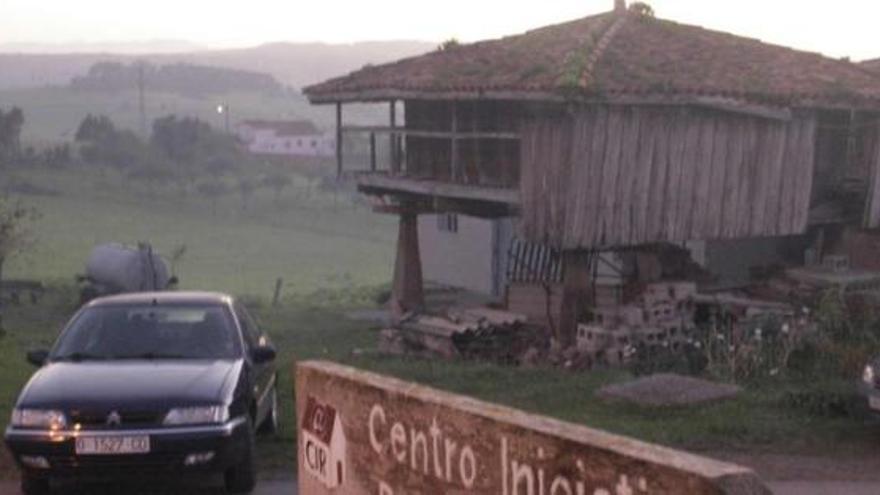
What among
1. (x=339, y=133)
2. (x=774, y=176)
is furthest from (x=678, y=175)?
(x=339, y=133)

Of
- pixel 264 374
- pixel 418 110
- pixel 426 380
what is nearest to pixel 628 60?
pixel 418 110

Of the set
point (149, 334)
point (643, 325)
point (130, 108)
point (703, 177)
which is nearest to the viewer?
point (149, 334)

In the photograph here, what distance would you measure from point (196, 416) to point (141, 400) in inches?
14.9

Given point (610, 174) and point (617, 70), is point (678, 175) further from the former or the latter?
point (617, 70)

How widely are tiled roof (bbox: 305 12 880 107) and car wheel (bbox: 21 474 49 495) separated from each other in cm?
1080

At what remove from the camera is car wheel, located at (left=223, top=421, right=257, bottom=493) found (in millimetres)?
10406

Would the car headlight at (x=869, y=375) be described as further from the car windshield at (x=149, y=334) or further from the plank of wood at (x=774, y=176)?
the plank of wood at (x=774, y=176)

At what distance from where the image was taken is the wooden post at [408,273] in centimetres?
2558

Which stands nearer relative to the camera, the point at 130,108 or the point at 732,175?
the point at 732,175

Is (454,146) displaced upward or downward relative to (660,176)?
upward

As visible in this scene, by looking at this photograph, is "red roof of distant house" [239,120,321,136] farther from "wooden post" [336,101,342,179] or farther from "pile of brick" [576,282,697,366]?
"pile of brick" [576,282,697,366]

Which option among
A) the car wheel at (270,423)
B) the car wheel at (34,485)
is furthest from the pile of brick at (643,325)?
the car wheel at (34,485)

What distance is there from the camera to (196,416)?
10070 millimetres

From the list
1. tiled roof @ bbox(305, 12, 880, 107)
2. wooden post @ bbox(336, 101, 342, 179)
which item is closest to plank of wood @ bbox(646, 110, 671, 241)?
tiled roof @ bbox(305, 12, 880, 107)
